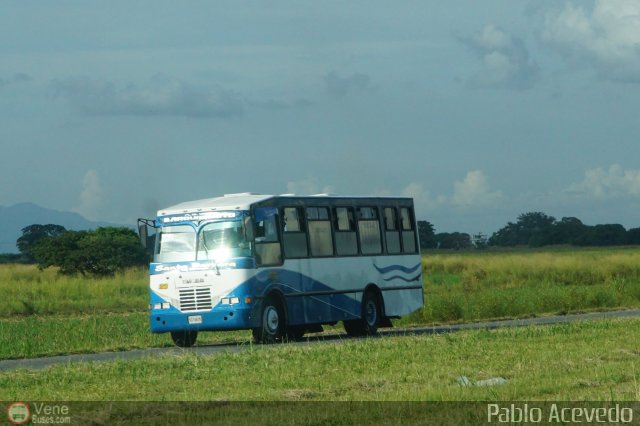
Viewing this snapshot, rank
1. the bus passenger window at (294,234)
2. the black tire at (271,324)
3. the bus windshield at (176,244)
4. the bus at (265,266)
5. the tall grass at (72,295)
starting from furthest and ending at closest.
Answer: the tall grass at (72,295) < the bus passenger window at (294,234) < the bus windshield at (176,244) < the black tire at (271,324) < the bus at (265,266)

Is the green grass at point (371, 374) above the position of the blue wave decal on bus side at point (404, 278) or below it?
below

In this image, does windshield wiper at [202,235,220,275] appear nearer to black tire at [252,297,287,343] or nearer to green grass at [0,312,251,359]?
black tire at [252,297,287,343]


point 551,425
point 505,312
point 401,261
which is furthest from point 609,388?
point 505,312

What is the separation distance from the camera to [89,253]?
72312 millimetres

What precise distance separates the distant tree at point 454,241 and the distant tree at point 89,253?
261 feet

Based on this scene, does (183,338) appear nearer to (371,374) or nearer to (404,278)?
(404,278)

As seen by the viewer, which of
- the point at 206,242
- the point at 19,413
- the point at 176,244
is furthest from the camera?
the point at 176,244

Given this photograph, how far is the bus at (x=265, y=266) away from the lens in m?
25.6

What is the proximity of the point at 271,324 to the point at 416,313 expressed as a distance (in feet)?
33.7

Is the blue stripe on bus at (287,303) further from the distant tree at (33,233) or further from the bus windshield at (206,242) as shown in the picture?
the distant tree at (33,233)

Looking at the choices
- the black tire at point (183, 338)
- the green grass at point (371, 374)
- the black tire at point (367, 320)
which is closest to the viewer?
the green grass at point (371, 374)

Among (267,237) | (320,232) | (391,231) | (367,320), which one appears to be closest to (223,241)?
(267,237)

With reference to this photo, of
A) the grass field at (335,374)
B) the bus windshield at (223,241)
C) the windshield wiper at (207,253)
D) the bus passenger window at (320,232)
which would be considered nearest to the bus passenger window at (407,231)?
the bus passenger window at (320,232)

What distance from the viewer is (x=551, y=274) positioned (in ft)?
190
